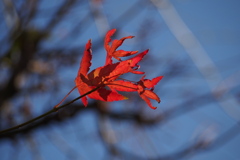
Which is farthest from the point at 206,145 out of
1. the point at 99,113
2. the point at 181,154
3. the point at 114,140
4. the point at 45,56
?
the point at 45,56

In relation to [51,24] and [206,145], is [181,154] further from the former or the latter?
[51,24]

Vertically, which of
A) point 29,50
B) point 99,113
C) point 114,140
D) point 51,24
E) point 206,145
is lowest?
point 206,145

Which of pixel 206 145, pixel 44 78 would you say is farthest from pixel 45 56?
pixel 206 145

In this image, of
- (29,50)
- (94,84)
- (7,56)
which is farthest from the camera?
(7,56)

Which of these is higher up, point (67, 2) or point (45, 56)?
point (45, 56)

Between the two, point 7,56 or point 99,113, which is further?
point 99,113

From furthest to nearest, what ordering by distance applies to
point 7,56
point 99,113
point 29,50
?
point 99,113 < point 7,56 < point 29,50

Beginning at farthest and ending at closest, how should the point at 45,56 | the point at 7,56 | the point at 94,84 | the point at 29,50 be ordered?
the point at 45,56 → the point at 7,56 → the point at 29,50 → the point at 94,84

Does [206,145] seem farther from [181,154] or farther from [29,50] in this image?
[29,50]

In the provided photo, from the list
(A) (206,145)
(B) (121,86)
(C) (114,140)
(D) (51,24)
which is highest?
(D) (51,24)
